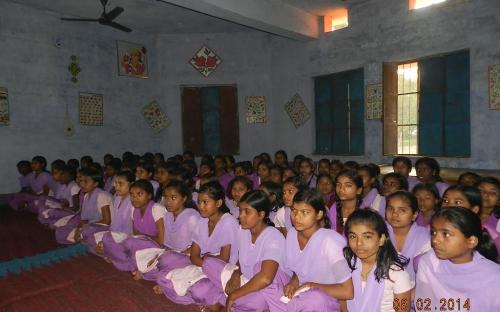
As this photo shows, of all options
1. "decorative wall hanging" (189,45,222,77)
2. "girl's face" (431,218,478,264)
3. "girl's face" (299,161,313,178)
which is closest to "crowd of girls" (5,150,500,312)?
"girl's face" (431,218,478,264)

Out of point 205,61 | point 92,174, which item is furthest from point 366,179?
point 205,61

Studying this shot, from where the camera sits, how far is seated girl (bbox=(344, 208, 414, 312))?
1.80m

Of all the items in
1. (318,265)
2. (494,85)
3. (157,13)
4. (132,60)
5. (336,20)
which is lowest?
(318,265)

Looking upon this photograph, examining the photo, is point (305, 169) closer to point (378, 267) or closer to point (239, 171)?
point (239, 171)

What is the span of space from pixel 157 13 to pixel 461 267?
6975 mm

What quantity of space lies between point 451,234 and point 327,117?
6.06 meters

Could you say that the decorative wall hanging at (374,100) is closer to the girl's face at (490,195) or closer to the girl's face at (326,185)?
the girl's face at (326,185)

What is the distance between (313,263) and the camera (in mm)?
2184

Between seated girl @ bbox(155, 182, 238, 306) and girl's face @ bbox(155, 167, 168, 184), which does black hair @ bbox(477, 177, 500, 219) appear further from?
girl's face @ bbox(155, 167, 168, 184)

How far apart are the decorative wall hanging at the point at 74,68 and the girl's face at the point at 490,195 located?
723 centimetres

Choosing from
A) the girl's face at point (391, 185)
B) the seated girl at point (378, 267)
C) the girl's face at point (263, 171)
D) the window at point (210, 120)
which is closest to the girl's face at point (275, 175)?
the girl's face at point (263, 171)

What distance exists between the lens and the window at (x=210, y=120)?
877cm

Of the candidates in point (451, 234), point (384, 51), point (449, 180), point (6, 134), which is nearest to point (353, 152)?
point (384, 51)

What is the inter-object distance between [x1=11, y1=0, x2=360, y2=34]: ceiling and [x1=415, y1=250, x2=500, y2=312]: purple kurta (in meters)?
5.82
